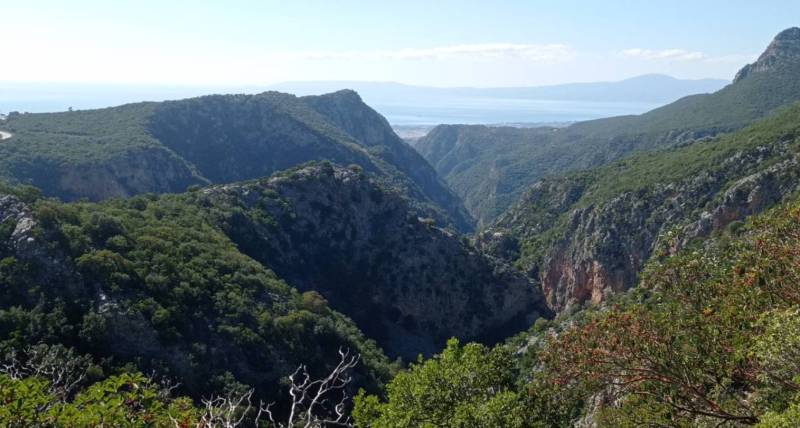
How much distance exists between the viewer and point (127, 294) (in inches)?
1241

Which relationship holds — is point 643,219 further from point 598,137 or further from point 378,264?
point 598,137

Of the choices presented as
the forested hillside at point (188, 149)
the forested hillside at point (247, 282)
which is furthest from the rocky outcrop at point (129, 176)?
the forested hillside at point (247, 282)

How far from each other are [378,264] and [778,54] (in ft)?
328

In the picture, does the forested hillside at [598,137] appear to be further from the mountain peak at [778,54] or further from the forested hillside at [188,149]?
the forested hillside at [188,149]

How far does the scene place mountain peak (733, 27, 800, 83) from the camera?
352ft

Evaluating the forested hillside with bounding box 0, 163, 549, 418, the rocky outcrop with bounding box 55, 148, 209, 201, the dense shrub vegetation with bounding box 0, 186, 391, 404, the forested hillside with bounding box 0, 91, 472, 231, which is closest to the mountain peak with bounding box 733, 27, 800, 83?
the forested hillside with bounding box 0, 91, 472, 231

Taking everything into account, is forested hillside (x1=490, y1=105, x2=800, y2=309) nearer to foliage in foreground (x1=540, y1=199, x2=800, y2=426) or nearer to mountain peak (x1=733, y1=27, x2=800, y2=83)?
foliage in foreground (x1=540, y1=199, x2=800, y2=426)

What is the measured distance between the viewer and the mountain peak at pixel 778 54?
352 ft

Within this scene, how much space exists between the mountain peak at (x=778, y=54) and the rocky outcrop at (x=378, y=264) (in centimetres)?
8395

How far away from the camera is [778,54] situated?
110125mm

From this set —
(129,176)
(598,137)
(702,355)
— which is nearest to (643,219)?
(702,355)

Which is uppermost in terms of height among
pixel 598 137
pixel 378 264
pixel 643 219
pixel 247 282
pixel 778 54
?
pixel 778 54

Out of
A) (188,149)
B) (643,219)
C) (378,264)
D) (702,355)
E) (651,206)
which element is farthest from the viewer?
(188,149)

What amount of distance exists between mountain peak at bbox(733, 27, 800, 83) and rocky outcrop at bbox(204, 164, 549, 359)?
83.9 metres
